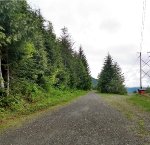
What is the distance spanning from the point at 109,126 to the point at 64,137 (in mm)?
3114

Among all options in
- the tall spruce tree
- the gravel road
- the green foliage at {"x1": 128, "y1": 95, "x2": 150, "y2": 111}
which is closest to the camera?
the gravel road

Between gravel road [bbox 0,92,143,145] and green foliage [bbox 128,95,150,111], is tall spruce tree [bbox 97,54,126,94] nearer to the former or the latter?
green foliage [bbox 128,95,150,111]

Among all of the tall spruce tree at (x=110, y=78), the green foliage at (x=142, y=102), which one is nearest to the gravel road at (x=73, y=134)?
the green foliage at (x=142, y=102)

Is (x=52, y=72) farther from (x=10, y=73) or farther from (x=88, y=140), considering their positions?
(x=88, y=140)

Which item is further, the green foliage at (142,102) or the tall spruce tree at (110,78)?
the tall spruce tree at (110,78)

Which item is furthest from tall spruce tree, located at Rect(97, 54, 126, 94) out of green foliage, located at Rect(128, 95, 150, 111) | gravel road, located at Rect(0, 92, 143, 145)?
gravel road, located at Rect(0, 92, 143, 145)

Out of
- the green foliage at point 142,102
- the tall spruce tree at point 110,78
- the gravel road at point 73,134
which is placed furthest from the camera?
the tall spruce tree at point 110,78

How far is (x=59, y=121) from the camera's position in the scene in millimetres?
15414

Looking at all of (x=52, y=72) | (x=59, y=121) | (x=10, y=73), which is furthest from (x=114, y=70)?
(x=59, y=121)

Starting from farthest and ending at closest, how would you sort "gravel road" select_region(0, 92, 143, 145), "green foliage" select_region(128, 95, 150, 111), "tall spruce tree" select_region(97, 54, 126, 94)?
1. "tall spruce tree" select_region(97, 54, 126, 94)
2. "green foliage" select_region(128, 95, 150, 111)
3. "gravel road" select_region(0, 92, 143, 145)

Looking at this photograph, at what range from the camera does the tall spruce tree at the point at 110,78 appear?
80.9m

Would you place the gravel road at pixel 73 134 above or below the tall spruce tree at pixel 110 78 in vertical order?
below

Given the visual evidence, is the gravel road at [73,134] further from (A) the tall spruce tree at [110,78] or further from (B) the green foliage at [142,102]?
(A) the tall spruce tree at [110,78]

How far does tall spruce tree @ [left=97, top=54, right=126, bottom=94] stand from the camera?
266 ft
